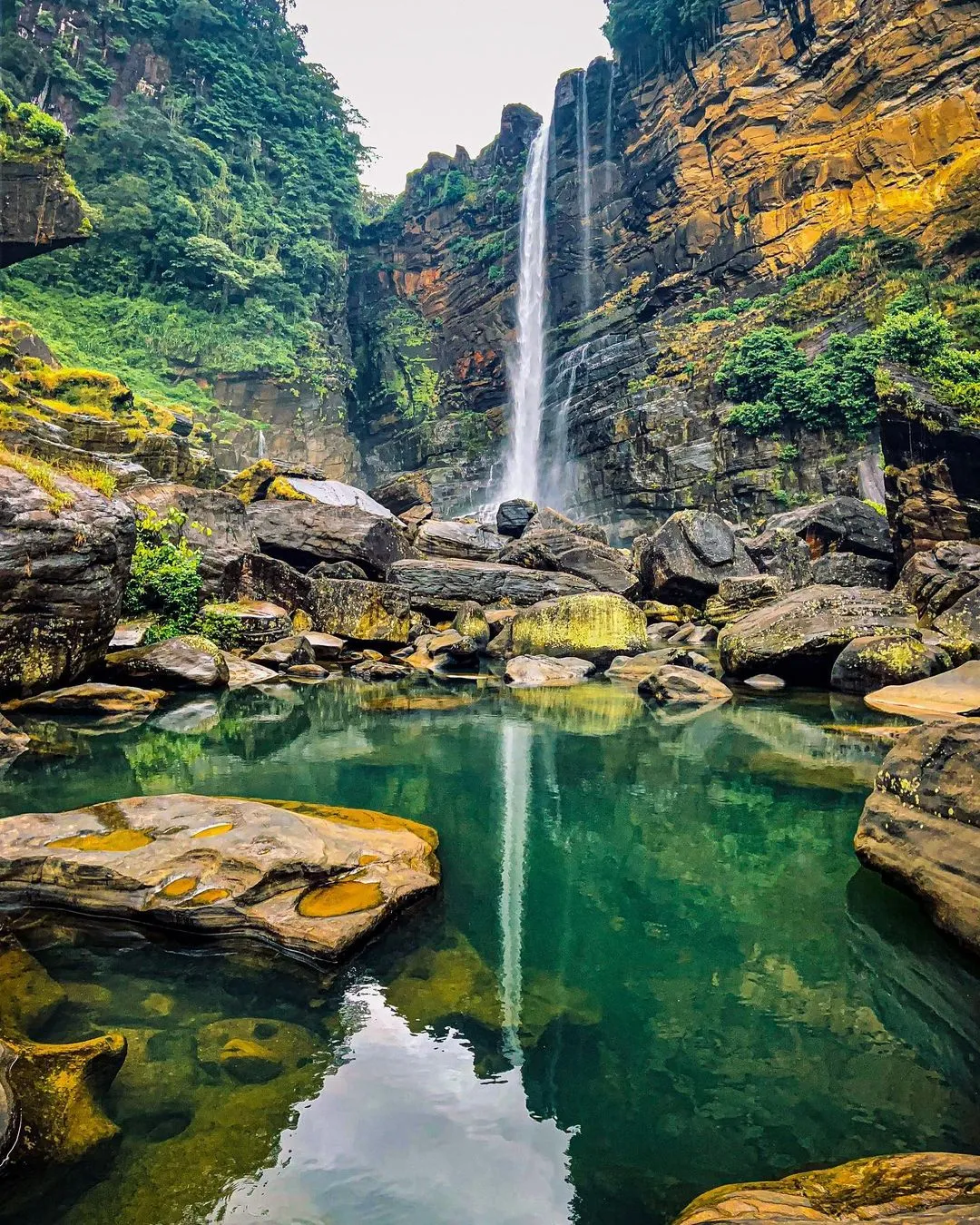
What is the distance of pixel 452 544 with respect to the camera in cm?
1934

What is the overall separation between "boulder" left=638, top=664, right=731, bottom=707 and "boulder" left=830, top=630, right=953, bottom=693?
1.62m

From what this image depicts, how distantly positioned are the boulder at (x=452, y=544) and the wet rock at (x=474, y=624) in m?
4.31

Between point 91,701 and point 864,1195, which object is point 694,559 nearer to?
point 91,701

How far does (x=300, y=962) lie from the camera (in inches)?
107

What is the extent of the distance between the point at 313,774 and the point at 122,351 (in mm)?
33128

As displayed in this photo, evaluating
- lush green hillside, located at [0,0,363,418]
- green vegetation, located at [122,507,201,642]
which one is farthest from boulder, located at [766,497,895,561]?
lush green hillside, located at [0,0,363,418]

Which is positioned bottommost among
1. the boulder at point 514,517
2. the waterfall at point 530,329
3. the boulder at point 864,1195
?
the boulder at point 864,1195

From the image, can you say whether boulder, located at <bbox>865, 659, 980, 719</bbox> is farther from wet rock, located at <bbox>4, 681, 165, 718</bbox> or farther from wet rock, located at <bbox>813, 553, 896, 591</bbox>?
wet rock, located at <bbox>4, 681, 165, 718</bbox>

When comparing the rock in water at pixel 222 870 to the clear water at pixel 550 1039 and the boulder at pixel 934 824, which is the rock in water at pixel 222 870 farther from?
the boulder at pixel 934 824

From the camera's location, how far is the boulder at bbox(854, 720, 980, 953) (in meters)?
2.93

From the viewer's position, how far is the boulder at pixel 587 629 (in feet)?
42.4

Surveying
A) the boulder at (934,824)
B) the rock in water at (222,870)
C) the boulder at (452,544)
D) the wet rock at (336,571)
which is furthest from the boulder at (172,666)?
the boulder at (452,544)

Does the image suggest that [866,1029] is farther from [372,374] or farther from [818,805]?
[372,374]

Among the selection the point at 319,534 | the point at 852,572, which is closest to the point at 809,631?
the point at 852,572
